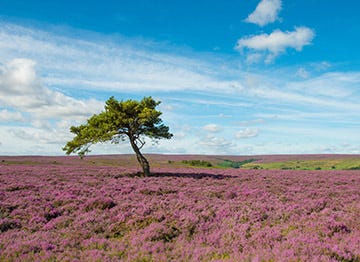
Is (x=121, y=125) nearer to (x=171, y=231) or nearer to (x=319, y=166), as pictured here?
(x=171, y=231)

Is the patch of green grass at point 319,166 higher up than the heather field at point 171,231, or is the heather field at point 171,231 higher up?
the heather field at point 171,231

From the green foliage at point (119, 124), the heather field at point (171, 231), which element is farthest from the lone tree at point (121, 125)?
the heather field at point (171, 231)

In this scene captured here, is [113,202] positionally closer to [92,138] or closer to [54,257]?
[54,257]

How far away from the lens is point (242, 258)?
20.8 feet

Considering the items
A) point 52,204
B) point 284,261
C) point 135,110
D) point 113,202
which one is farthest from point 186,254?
point 135,110

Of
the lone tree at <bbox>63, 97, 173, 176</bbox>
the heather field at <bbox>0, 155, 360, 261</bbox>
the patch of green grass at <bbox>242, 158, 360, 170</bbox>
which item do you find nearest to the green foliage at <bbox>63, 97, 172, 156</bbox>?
the lone tree at <bbox>63, 97, 173, 176</bbox>

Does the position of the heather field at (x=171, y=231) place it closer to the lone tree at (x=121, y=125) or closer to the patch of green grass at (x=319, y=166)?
the lone tree at (x=121, y=125)

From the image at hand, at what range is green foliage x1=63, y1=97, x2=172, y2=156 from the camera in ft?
84.1

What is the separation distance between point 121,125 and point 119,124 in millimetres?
359

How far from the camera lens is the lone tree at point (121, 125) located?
2567 cm

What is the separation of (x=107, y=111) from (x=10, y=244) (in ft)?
65.8

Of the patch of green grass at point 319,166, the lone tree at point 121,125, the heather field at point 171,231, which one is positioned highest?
the lone tree at point 121,125

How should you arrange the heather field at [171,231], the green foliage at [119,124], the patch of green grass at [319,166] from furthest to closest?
1. the patch of green grass at [319,166]
2. the green foliage at [119,124]
3. the heather field at [171,231]

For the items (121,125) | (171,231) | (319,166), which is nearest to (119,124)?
(121,125)
